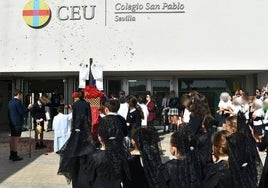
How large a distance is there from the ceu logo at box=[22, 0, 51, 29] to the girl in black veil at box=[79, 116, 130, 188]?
13.7 metres

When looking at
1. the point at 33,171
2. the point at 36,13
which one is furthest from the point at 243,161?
the point at 36,13

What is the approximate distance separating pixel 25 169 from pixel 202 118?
4994 mm

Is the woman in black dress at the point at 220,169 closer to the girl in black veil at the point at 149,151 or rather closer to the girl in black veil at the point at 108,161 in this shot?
the girl in black veil at the point at 149,151

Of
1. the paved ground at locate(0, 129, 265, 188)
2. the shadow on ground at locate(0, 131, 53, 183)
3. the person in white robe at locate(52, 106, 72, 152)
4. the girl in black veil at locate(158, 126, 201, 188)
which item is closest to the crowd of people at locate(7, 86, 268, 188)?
the girl in black veil at locate(158, 126, 201, 188)

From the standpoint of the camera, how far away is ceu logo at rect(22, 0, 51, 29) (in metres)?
17.4

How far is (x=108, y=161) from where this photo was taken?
4.52m

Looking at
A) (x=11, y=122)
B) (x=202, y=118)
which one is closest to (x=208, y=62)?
(x=11, y=122)

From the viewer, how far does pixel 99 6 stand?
1734 cm

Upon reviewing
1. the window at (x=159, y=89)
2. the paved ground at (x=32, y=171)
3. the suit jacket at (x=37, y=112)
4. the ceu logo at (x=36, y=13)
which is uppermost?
the ceu logo at (x=36, y=13)

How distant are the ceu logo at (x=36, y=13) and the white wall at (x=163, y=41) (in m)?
0.48

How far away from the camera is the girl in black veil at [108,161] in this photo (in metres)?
4.52

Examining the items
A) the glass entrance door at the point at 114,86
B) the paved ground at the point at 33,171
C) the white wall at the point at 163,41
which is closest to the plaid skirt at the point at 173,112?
the white wall at the point at 163,41

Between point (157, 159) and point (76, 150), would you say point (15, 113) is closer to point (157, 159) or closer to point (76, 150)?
point (76, 150)

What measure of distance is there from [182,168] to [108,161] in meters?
0.95
